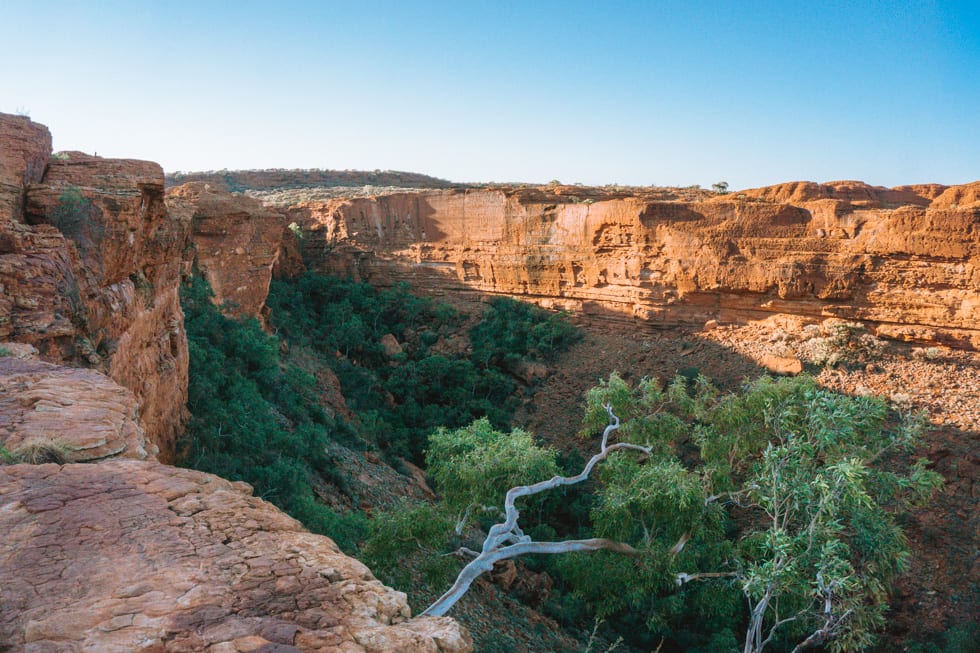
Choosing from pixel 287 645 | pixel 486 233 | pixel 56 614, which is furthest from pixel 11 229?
pixel 486 233

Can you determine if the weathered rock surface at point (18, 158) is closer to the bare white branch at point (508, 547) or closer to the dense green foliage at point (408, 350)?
the bare white branch at point (508, 547)

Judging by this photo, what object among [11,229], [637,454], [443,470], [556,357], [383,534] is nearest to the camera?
[11,229]

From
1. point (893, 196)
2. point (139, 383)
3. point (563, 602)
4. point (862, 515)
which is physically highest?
point (893, 196)

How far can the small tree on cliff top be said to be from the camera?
269 inches

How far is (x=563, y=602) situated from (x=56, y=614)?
10.4 metres

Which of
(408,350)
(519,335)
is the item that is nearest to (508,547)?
(519,335)

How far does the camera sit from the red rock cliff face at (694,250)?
50.9 feet

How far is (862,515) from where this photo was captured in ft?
23.9

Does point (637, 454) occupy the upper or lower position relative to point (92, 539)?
lower

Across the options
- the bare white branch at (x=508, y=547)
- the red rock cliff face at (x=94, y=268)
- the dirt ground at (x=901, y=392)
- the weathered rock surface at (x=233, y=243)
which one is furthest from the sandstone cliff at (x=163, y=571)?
the weathered rock surface at (x=233, y=243)

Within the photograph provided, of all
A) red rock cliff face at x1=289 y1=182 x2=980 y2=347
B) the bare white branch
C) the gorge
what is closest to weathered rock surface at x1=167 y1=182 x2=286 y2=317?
the gorge

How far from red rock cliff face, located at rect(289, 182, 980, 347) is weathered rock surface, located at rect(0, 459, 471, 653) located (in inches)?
674

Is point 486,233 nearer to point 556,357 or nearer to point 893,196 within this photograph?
point 556,357

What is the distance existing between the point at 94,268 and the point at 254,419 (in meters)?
4.95
